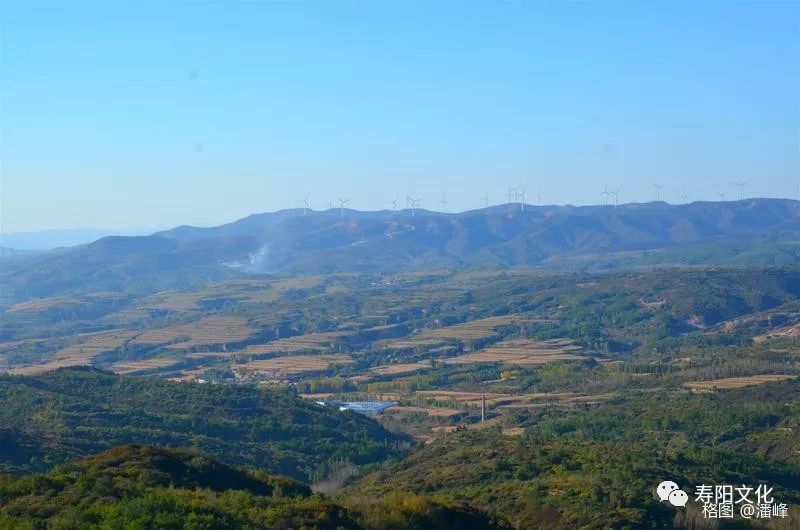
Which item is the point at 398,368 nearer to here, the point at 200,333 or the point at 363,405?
the point at 363,405

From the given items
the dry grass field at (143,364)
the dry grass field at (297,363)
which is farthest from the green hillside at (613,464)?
the dry grass field at (143,364)

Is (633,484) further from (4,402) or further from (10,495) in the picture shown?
(4,402)

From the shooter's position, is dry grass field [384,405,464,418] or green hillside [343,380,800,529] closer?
green hillside [343,380,800,529]

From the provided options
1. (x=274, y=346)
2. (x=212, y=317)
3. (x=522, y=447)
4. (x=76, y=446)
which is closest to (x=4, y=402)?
(x=76, y=446)

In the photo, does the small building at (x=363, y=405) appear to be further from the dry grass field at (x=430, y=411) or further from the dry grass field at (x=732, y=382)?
the dry grass field at (x=732, y=382)

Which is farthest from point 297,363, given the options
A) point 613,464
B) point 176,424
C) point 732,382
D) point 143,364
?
point 613,464

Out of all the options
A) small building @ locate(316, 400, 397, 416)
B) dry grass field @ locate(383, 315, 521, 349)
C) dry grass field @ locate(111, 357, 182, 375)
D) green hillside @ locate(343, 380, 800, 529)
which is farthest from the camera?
dry grass field @ locate(383, 315, 521, 349)

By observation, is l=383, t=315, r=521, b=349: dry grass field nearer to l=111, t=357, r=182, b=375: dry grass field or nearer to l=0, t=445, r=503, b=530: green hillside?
l=111, t=357, r=182, b=375: dry grass field

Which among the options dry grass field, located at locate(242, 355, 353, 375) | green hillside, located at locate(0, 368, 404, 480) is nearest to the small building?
green hillside, located at locate(0, 368, 404, 480)
